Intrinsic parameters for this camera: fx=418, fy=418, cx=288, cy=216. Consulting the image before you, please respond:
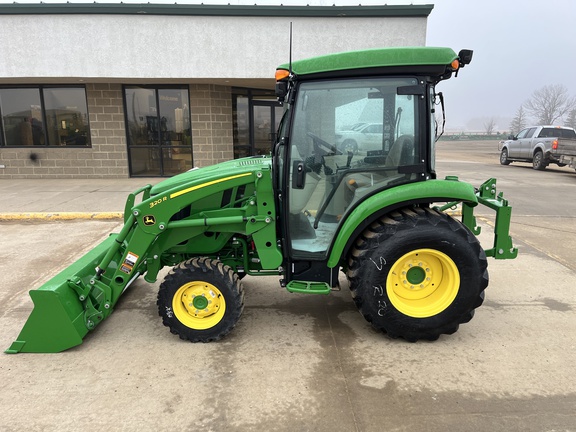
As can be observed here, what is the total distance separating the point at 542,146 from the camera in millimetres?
16531

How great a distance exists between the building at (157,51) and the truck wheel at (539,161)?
8.55 metres

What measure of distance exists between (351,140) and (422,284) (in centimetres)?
135

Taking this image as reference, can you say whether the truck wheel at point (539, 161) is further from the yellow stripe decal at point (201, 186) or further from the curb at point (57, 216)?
the yellow stripe decal at point (201, 186)

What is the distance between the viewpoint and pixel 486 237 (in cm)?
683

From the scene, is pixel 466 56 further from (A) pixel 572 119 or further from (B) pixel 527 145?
(A) pixel 572 119

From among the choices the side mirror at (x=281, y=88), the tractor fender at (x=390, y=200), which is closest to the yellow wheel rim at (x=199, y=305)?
the tractor fender at (x=390, y=200)

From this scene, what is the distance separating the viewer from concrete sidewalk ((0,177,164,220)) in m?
8.10

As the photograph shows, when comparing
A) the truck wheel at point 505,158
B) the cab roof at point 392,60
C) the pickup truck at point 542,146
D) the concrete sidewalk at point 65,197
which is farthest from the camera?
the truck wheel at point 505,158

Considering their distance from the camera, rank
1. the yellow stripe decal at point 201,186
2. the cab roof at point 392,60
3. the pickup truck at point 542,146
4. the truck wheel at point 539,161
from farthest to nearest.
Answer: the truck wheel at point 539,161 → the pickup truck at point 542,146 → the yellow stripe decal at point 201,186 → the cab roof at point 392,60

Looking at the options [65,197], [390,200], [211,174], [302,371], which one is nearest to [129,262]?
[211,174]

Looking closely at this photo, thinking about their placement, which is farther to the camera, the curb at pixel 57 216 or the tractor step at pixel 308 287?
the curb at pixel 57 216

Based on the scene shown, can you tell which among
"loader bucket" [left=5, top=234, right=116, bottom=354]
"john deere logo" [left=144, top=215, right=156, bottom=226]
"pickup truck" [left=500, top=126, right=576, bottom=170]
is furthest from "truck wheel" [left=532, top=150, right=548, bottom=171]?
"loader bucket" [left=5, top=234, right=116, bottom=354]

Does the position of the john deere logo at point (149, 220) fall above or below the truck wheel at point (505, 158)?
above

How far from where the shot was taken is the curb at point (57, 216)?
7984mm
